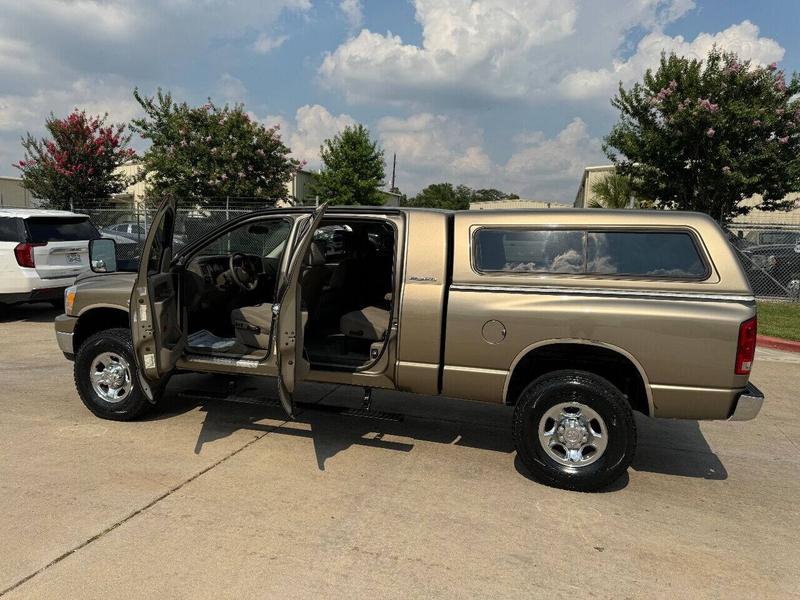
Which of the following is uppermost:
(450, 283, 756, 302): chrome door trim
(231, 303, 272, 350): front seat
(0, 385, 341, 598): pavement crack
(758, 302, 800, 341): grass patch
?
(450, 283, 756, 302): chrome door trim

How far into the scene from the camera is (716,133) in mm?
13523

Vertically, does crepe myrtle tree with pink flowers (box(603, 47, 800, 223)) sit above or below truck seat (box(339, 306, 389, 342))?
above

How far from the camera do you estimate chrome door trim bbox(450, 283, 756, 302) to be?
3.68 metres

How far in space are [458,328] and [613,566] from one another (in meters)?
1.75

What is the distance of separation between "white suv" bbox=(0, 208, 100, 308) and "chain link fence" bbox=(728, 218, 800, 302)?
13821mm

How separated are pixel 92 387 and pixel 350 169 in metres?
27.3

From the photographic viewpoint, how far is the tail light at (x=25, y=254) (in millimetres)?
9109

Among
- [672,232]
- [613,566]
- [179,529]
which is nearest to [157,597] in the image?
[179,529]

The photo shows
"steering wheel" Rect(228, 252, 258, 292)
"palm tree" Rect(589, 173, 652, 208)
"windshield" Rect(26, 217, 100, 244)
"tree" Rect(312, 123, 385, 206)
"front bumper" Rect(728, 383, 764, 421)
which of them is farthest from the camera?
"tree" Rect(312, 123, 385, 206)

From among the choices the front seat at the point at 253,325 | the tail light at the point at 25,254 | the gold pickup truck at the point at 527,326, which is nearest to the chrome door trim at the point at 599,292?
the gold pickup truck at the point at 527,326

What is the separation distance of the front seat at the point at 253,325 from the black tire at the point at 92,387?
0.92 metres

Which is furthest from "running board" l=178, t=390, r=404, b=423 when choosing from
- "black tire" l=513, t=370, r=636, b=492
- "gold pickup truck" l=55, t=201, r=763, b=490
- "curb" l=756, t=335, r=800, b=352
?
"curb" l=756, t=335, r=800, b=352

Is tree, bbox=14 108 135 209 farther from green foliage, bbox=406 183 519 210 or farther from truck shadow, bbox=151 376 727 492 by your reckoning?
green foliage, bbox=406 183 519 210

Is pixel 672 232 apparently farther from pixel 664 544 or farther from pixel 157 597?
pixel 157 597
